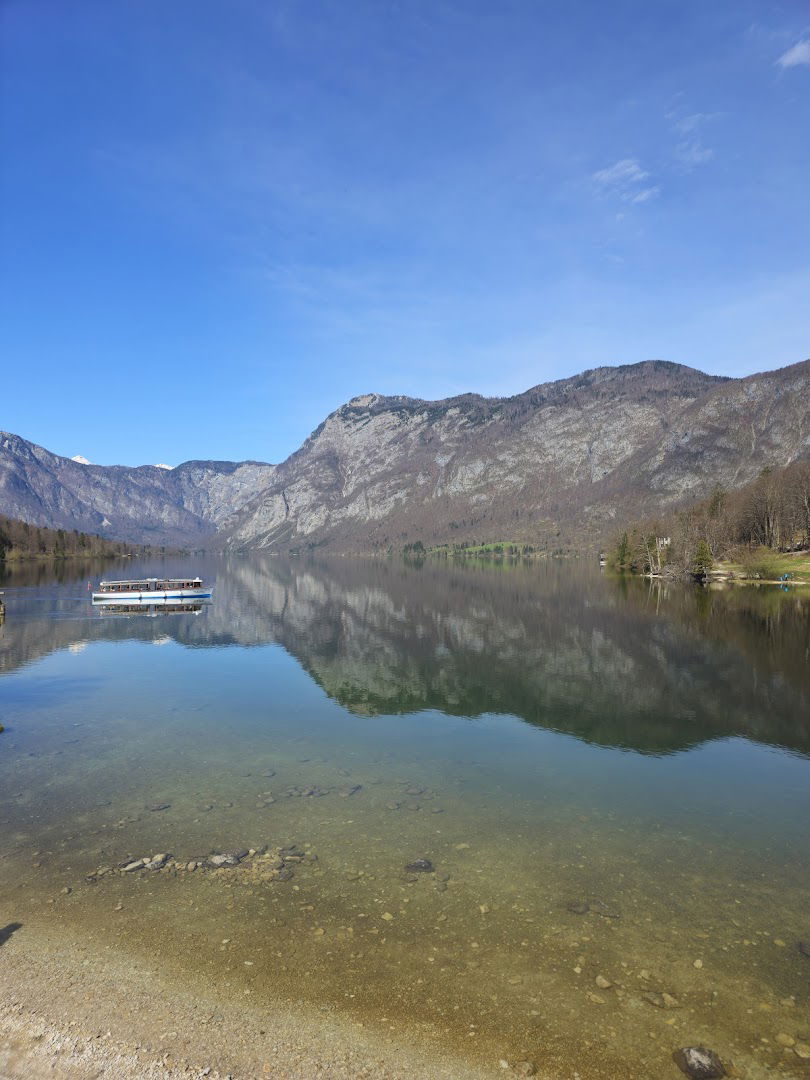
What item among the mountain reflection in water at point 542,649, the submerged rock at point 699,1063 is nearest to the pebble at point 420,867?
the submerged rock at point 699,1063

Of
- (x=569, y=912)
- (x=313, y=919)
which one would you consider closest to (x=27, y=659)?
(x=313, y=919)

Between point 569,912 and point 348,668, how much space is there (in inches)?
1615

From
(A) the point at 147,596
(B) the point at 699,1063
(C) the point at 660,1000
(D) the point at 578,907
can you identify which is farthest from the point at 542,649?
(A) the point at 147,596

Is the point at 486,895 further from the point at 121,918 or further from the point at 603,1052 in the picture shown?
the point at 121,918

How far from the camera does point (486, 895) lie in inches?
680

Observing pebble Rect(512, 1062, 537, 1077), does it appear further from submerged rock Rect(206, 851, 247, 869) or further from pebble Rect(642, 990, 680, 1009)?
submerged rock Rect(206, 851, 247, 869)

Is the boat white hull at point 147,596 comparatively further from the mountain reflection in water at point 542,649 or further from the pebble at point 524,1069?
the pebble at point 524,1069

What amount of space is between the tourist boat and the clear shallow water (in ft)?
235

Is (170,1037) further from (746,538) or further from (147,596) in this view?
(746,538)

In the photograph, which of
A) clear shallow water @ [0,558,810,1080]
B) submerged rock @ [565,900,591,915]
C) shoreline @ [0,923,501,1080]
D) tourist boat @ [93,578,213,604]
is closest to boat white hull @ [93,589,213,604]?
tourist boat @ [93,578,213,604]

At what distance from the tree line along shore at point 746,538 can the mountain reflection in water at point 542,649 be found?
→ 82.9ft

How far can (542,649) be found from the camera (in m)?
65.2

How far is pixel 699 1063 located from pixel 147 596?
5069 inches

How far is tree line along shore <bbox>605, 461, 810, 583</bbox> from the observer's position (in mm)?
153125
